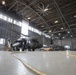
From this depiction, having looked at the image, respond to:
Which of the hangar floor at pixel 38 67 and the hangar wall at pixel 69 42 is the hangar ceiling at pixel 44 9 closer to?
the hangar wall at pixel 69 42

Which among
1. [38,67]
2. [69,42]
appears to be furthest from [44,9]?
[69,42]

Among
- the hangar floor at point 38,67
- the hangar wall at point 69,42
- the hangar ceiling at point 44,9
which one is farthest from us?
the hangar wall at point 69,42

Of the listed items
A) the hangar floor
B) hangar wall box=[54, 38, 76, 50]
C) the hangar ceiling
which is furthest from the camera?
hangar wall box=[54, 38, 76, 50]

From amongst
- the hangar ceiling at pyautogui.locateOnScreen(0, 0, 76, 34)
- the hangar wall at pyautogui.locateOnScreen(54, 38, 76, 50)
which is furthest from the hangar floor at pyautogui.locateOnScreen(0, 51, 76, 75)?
the hangar wall at pyautogui.locateOnScreen(54, 38, 76, 50)

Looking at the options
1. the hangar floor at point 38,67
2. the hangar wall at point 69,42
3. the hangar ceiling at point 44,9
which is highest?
the hangar ceiling at point 44,9

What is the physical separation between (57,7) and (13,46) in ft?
30.1

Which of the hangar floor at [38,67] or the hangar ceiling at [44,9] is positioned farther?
the hangar ceiling at [44,9]

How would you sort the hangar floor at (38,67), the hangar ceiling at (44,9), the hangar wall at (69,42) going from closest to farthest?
the hangar floor at (38,67)
the hangar ceiling at (44,9)
the hangar wall at (69,42)

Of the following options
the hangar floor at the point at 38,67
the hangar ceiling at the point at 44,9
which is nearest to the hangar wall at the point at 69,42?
the hangar ceiling at the point at 44,9

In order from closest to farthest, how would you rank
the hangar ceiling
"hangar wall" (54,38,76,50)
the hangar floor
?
the hangar floor
the hangar ceiling
"hangar wall" (54,38,76,50)

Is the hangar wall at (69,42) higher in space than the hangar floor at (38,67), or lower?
higher

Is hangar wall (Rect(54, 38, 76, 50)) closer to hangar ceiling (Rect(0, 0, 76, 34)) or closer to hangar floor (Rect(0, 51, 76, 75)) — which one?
hangar ceiling (Rect(0, 0, 76, 34))

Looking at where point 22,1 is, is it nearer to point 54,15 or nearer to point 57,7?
point 57,7

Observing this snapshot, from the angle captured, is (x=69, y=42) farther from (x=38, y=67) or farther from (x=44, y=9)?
(x=38, y=67)
